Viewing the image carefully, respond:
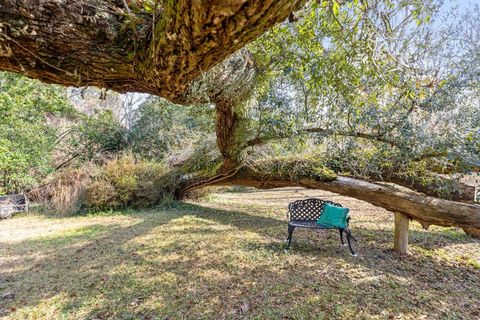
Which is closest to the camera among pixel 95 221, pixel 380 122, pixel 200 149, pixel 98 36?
pixel 98 36

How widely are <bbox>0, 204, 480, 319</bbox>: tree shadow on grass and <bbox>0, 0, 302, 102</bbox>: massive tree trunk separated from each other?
2112 mm

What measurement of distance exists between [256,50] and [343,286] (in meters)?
3.08

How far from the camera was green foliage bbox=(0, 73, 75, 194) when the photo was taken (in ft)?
24.1

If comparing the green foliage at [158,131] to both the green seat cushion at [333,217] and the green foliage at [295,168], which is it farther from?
the green seat cushion at [333,217]

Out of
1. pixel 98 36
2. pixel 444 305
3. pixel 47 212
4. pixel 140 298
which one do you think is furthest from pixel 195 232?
pixel 47 212

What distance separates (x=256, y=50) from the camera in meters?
3.66

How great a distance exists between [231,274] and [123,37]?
2.79 m

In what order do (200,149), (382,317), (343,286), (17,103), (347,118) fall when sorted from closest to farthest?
1. (382,317)
2. (343,286)
3. (347,118)
4. (17,103)
5. (200,149)

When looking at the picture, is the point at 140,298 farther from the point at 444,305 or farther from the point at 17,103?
the point at 17,103

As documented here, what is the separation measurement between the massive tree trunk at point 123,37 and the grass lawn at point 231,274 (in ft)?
6.92

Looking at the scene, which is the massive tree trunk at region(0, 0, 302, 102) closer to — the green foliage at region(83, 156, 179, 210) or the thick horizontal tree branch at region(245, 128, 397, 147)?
the thick horizontal tree branch at region(245, 128, 397, 147)

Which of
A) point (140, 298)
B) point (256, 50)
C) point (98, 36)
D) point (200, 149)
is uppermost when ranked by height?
point (256, 50)

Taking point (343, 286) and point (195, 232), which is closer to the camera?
point (343, 286)

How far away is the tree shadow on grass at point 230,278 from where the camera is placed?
8.62 feet
